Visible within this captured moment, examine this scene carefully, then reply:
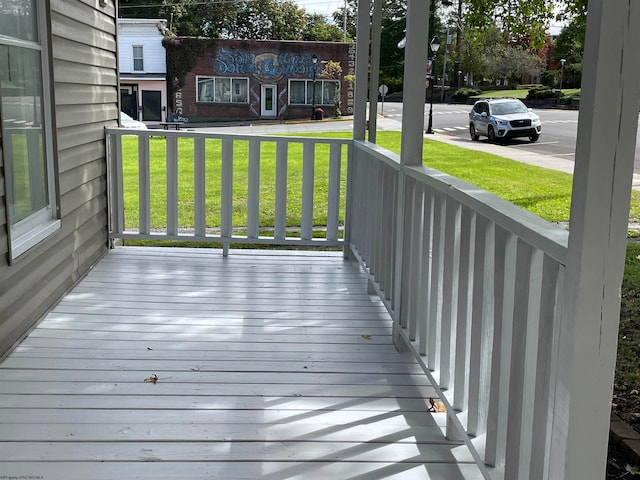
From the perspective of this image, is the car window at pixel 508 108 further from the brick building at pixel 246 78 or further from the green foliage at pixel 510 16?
the brick building at pixel 246 78

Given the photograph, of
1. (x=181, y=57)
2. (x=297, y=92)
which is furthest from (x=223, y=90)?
(x=297, y=92)

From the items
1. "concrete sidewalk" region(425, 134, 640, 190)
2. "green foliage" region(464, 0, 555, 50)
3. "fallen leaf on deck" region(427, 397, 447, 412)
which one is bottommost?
"fallen leaf on deck" region(427, 397, 447, 412)

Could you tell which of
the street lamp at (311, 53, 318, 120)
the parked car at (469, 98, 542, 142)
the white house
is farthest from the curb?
the white house

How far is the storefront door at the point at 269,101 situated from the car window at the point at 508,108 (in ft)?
64.9

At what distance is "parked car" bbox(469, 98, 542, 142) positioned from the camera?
2.61 meters

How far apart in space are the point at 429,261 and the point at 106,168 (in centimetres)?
335

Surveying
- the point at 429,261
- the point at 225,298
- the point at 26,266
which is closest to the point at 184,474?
→ the point at 429,261

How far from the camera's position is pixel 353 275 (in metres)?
5.19

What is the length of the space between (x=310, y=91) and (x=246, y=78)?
6.90ft

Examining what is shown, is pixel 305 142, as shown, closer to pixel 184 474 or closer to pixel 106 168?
pixel 106 168

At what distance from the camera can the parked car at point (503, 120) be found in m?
2.61

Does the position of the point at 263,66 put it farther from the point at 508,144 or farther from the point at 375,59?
the point at 508,144

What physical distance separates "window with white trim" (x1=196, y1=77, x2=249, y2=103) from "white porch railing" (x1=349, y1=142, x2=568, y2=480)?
19.8 meters

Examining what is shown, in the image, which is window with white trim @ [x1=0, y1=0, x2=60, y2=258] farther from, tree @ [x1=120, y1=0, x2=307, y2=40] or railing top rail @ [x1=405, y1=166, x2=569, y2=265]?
tree @ [x1=120, y1=0, x2=307, y2=40]
